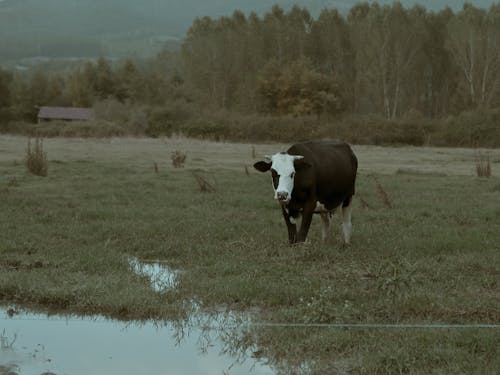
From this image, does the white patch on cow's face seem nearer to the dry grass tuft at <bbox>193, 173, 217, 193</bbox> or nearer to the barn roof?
the dry grass tuft at <bbox>193, 173, 217, 193</bbox>

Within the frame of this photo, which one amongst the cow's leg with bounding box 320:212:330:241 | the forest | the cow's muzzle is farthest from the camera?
the forest

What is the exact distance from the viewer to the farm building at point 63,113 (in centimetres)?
7900

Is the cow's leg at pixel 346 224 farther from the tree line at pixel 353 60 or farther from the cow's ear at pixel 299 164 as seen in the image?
the tree line at pixel 353 60

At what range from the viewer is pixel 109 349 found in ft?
21.4

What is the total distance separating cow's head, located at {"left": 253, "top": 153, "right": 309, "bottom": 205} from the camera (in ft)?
31.5

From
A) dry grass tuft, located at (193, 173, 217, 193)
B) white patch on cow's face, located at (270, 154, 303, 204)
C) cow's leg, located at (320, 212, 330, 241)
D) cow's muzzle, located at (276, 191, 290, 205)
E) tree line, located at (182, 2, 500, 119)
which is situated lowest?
dry grass tuft, located at (193, 173, 217, 193)

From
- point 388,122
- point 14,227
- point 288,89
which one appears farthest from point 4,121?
point 14,227

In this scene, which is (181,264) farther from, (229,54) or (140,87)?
(140,87)

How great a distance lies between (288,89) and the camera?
193ft

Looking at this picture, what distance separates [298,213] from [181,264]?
1.84 m

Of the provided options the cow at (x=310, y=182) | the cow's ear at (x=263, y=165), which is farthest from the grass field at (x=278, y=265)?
the cow's ear at (x=263, y=165)

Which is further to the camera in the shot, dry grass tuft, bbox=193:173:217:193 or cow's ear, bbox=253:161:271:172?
dry grass tuft, bbox=193:173:217:193

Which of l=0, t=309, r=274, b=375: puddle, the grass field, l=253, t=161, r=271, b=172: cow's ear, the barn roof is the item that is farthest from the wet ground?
the barn roof

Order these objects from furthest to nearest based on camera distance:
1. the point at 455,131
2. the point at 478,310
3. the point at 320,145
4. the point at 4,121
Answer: the point at 4,121
the point at 455,131
the point at 320,145
the point at 478,310
